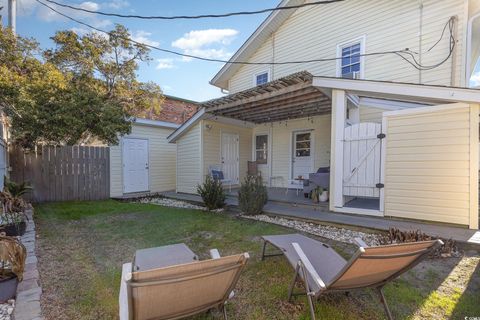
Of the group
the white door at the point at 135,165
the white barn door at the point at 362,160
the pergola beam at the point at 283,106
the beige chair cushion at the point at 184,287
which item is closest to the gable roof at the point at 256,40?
the pergola beam at the point at 283,106

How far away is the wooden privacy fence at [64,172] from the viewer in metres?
7.56

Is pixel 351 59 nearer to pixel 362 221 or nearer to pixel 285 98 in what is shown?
pixel 285 98

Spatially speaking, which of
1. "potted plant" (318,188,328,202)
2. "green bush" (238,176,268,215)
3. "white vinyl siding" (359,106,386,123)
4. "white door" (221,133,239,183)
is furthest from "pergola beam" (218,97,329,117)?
"green bush" (238,176,268,215)

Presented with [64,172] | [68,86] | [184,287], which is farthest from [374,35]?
[64,172]

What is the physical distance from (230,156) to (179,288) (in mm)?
8280

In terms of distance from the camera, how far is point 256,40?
33.5 feet

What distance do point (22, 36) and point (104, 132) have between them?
346 centimetres

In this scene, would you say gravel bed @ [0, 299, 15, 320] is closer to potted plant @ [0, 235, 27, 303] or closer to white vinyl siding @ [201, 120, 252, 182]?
potted plant @ [0, 235, 27, 303]

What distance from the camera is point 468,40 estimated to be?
603 centimetres

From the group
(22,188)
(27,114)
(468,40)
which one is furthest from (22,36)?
(468,40)

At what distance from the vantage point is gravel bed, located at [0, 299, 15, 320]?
212 centimetres

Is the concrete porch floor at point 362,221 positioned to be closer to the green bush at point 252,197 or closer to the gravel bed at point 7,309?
the green bush at point 252,197

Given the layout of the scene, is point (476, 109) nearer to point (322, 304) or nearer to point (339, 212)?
point (339, 212)

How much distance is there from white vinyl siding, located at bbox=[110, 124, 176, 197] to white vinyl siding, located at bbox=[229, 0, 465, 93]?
5.23 meters
